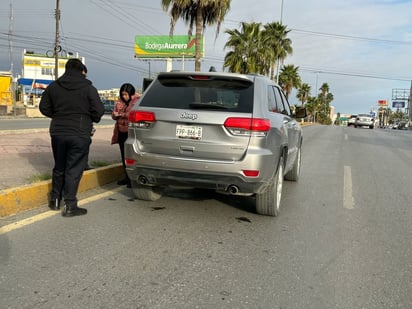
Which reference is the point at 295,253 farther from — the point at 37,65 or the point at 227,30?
the point at 37,65

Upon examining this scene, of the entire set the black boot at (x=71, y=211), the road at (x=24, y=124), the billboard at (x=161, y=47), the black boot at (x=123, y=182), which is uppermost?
the billboard at (x=161, y=47)

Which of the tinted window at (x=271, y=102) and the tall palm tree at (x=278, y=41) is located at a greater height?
the tall palm tree at (x=278, y=41)

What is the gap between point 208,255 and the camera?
3924 mm

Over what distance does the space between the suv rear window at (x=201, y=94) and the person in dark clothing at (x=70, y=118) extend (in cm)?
67

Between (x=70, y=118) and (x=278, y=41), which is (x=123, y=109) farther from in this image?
(x=278, y=41)

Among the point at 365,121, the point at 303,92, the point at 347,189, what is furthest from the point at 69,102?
the point at 303,92

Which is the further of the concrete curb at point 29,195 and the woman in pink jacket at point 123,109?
the woman in pink jacket at point 123,109

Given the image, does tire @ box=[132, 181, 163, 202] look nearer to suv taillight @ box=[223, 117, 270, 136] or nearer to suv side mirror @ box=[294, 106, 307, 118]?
suv taillight @ box=[223, 117, 270, 136]

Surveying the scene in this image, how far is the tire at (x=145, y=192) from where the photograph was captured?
5.61 meters

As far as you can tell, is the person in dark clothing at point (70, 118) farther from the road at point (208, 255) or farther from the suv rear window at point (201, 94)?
the suv rear window at point (201, 94)

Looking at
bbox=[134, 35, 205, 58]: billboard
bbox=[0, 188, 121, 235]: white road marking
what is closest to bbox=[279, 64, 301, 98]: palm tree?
bbox=[134, 35, 205, 58]: billboard

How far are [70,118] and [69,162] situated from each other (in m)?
0.53

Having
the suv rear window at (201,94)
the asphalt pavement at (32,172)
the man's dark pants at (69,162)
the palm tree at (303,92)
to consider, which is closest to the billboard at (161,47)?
the palm tree at (303,92)

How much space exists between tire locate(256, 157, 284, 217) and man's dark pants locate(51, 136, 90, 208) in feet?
7.36
